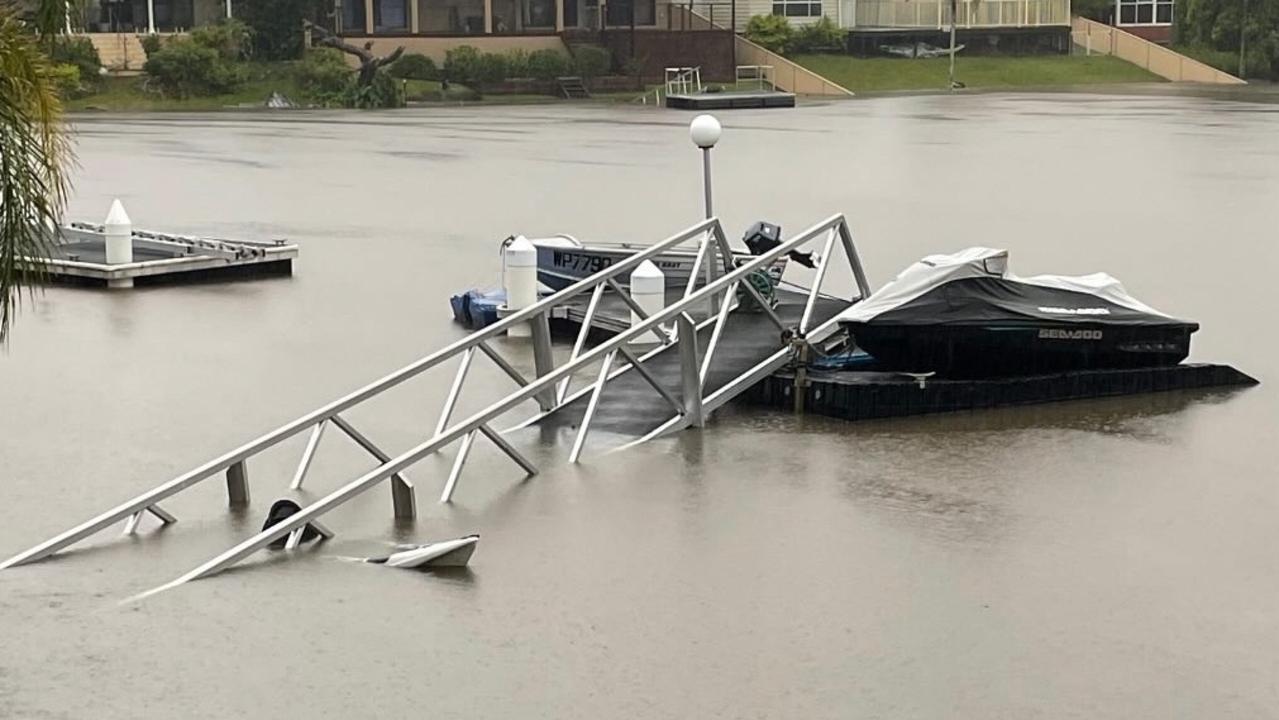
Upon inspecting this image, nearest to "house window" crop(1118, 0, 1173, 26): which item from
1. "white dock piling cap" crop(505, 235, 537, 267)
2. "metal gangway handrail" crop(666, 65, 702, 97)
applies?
"metal gangway handrail" crop(666, 65, 702, 97)

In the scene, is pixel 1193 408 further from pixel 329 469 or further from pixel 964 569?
pixel 329 469

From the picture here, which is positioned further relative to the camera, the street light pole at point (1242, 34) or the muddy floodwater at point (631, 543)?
the street light pole at point (1242, 34)

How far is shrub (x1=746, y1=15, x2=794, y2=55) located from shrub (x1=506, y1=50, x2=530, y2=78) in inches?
411

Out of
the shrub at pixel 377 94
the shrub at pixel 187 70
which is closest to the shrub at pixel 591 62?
the shrub at pixel 377 94

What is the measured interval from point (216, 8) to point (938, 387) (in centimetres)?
6292

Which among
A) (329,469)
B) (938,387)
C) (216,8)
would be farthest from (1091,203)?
(216,8)

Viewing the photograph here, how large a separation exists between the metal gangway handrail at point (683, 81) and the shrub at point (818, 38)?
5.84 m

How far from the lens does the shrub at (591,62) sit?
73.6m

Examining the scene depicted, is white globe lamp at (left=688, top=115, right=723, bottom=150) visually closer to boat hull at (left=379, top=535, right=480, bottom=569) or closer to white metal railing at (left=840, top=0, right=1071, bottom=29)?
boat hull at (left=379, top=535, right=480, bottom=569)

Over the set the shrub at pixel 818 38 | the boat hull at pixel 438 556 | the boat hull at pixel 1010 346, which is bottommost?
the boat hull at pixel 438 556

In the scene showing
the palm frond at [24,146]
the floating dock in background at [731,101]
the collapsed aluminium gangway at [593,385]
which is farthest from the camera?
the floating dock in background at [731,101]

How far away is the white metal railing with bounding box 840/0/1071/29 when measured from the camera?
81812 mm

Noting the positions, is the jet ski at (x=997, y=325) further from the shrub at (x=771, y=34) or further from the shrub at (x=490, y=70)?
the shrub at (x=771, y=34)

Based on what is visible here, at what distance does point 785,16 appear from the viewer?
270ft
